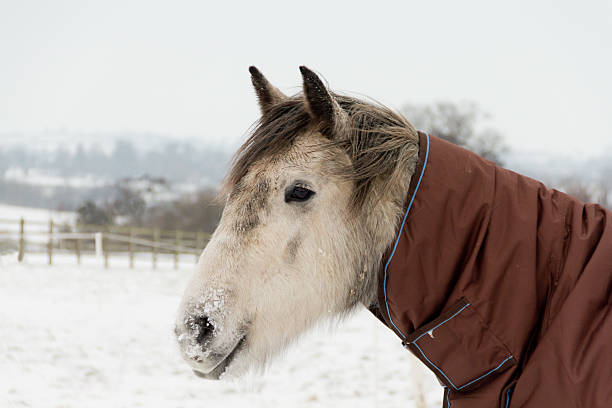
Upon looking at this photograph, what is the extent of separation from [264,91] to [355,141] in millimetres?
635

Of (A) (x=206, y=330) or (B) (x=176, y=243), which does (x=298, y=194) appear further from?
(B) (x=176, y=243)

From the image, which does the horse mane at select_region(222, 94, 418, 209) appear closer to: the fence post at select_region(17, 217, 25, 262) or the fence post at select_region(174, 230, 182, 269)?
the fence post at select_region(17, 217, 25, 262)

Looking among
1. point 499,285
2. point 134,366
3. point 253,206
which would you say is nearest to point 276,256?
point 253,206

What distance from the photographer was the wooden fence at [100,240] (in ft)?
33.3

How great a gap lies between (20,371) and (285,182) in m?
3.90

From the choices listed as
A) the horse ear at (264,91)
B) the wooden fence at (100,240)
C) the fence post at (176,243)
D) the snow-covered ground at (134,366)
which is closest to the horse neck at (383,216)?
the horse ear at (264,91)

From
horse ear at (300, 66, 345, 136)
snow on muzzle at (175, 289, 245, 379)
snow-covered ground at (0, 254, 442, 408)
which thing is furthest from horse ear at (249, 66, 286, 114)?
snow-covered ground at (0, 254, 442, 408)

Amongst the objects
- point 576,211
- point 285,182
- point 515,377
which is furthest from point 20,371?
point 576,211

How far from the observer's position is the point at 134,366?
5414 millimetres

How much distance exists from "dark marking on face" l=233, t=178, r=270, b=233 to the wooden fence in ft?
22.7

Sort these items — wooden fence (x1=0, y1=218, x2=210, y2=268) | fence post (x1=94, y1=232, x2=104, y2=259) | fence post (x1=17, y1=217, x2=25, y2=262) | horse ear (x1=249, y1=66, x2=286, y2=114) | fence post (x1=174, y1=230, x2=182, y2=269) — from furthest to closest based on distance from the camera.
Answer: fence post (x1=174, y1=230, x2=182, y2=269)
fence post (x1=94, y1=232, x2=104, y2=259)
wooden fence (x1=0, y1=218, x2=210, y2=268)
fence post (x1=17, y1=217, x2=25, y2=262)
horse ear (x1=249, y1=66, x2=286, y2=114)

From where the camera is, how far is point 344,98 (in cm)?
204

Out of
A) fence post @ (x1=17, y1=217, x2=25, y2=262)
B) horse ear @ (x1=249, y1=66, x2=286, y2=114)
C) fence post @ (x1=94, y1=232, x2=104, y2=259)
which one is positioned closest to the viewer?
horse ear @ (x1=249, y1=66, x2=286, y2=114)

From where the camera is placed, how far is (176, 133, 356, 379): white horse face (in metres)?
1.82
